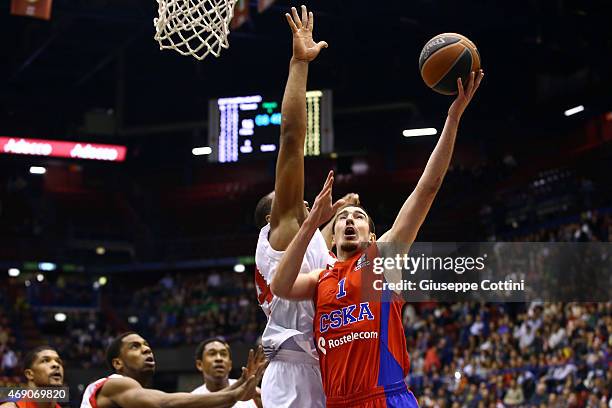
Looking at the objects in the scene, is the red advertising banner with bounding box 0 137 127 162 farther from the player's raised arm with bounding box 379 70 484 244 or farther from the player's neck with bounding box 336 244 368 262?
the player's raised arm with bounding box 379 70 484 244

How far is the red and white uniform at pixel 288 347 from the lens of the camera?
4.32 metres

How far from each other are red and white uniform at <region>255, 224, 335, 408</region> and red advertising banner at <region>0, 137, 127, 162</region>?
46.6 feet

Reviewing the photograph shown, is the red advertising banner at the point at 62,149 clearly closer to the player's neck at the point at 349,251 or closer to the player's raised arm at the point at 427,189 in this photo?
the player's neck at the point at 349,251

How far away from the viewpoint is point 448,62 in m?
4.47

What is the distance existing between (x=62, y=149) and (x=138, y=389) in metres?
13.8

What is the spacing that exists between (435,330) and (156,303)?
9031 mm

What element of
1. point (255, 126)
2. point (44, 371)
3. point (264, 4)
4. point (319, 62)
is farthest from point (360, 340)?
point (319, 62)

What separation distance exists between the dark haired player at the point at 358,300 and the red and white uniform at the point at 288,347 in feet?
0.49

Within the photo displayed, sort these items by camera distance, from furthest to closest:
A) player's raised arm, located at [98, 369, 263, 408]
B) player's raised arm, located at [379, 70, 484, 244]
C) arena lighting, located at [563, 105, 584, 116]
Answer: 1. arena lighting, located at [563, 105, 584, 116]
2. player's raised arm, located at [98, 369, 263, 408]
3. player's raised arm, located at [379, 70, 484, 244]

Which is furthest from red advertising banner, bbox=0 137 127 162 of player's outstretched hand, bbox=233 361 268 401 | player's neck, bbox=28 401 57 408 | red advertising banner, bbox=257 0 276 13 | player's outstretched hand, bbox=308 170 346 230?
player's outstretched hand, bbox=308 170 346 230

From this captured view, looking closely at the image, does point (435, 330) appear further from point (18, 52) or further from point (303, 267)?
point (303, 267)

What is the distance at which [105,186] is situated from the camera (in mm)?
26391

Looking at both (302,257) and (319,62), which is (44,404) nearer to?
(302,257)

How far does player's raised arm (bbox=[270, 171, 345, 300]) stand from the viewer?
12.7ft
